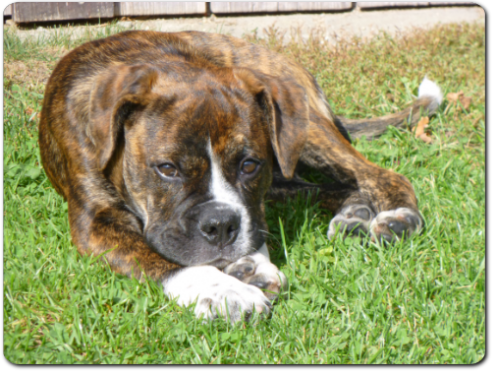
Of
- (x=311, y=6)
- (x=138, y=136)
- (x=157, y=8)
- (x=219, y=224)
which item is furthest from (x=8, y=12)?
(x=219, y=224)

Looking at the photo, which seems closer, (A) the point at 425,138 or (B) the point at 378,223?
(B) the point at 378,223

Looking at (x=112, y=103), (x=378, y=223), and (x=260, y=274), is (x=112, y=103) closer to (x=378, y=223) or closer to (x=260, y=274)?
(x=260, y=274)

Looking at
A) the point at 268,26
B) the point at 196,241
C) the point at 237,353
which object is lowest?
the point at 237,353

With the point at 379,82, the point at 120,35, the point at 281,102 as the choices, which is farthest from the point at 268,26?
the point at 281,102

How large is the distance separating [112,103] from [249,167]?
0.93 metres

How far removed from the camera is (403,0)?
768cm

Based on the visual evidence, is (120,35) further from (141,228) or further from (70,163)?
(141,228)

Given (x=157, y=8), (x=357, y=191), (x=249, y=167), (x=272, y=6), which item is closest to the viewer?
(x=249, y=167)

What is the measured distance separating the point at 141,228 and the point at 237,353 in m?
1.31

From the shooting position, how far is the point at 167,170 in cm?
322

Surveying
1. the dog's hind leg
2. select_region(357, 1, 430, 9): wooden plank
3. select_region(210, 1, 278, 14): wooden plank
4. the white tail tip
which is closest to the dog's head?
the dog's hind leg

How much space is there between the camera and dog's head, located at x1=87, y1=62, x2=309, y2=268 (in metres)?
3.14

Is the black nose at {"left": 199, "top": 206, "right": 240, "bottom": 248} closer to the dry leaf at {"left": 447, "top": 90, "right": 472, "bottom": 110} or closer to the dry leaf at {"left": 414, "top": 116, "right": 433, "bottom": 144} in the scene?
the dry leaf at {"left": 414, "top": 116, "right": 433, "bottom": 144}

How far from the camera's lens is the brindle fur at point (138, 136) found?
3252mm
